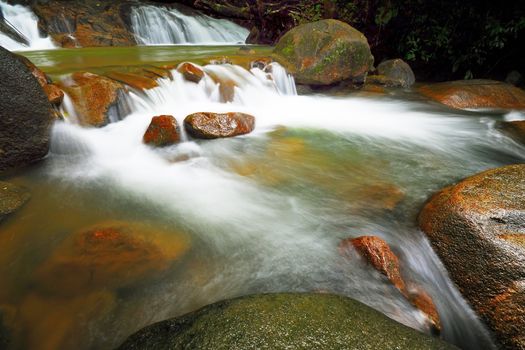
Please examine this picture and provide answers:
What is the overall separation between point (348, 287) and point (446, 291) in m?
0.78

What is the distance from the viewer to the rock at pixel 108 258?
230cm

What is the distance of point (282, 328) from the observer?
1.44m

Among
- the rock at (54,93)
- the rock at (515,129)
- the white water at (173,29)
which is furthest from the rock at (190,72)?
the white water at (173,29)

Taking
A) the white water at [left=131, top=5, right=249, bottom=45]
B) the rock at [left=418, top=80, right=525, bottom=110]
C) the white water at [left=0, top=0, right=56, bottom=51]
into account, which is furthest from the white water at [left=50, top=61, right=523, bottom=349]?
the white water at [left=131, top=5, right=249, bottom=45]

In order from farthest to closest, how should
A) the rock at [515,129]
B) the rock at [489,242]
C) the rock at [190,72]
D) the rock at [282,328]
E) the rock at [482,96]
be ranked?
1. the rock at [482,96]
2. the rock at [190,72]
3. the rock at [515,129]
4. the rock at [489,242]
5. the rock at [282,328]

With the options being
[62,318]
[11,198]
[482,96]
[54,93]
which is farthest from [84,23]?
[482,96]

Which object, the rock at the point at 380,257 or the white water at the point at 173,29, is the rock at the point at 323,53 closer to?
the rock at the point at 380,257

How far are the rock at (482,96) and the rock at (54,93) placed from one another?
8029 mm

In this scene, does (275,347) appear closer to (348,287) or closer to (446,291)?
(348,287)

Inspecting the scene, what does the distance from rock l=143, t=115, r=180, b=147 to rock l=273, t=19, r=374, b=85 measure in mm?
4447

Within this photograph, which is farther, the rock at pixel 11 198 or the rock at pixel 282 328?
the rock at pixel 11 198

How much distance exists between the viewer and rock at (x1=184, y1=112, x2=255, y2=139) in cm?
486

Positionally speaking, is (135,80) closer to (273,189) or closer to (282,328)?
(273,189)

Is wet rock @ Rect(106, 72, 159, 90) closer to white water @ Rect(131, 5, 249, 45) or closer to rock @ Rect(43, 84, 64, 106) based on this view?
rock @ Rect(43, 84, 64, 106)
